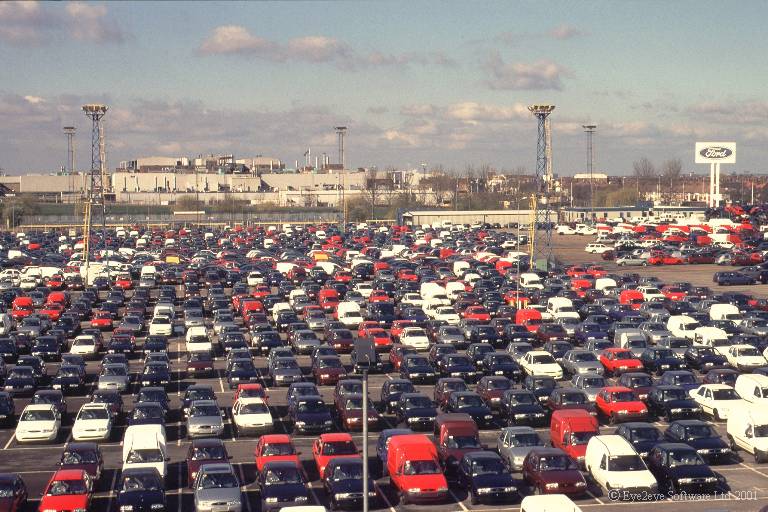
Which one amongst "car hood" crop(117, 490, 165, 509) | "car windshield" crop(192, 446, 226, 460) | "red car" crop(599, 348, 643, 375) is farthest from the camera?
"red car" crop(599, 348, 643, 375)

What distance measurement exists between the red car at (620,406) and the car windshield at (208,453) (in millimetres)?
11346

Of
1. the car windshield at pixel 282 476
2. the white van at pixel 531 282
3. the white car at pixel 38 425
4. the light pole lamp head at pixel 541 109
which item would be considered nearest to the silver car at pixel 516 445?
the car windshield at pixel 282 476

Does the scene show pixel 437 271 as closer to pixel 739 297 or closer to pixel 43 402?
pixel 739 297

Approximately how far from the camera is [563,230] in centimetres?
11731

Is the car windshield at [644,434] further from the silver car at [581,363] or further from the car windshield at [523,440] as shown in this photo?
the silver car at [581,363]

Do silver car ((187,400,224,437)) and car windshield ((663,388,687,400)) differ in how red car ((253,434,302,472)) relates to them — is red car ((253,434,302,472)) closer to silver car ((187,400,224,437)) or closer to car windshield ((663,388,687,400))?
silver car ((187,400,224,437))

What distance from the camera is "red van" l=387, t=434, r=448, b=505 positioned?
73.2 feet

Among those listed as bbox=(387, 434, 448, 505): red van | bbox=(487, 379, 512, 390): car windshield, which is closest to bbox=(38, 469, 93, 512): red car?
bbox=(387, 434, 448, 505): red van

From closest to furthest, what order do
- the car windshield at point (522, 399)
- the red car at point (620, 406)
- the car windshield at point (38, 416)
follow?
the car windshield at point (38, 416) → the red car at point (620, 406) → the car windshield at point (522, 399)

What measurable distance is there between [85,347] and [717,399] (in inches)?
951

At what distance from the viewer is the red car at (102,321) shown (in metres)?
49.6

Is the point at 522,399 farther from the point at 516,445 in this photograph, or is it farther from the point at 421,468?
the point at 421,468

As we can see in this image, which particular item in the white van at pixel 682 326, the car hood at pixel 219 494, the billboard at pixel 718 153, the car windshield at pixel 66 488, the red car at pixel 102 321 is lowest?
the red car at pixel 102 321

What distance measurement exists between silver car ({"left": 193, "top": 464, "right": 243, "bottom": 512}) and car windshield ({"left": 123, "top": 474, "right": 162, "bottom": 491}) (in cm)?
83
